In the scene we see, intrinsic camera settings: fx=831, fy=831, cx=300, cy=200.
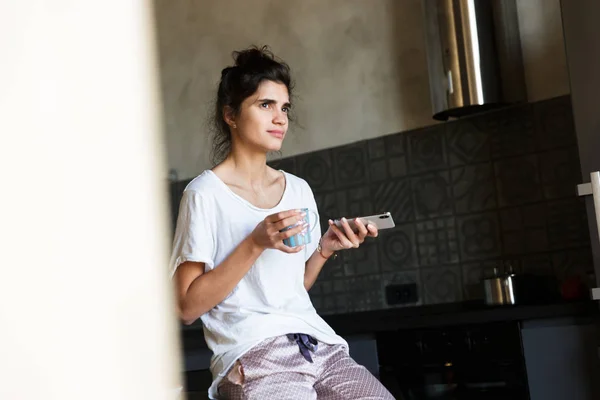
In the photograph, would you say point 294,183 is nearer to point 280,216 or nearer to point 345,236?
point 345,236

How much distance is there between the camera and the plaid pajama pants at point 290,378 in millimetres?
1675

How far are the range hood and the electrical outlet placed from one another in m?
0.76

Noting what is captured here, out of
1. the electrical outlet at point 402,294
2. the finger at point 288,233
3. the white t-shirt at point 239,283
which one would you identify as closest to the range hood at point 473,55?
the electrical outlet at point 402,294

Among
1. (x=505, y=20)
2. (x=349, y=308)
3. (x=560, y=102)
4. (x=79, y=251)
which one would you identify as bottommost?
(x=349, y=308)

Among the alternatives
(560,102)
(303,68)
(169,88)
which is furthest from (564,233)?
(169,88)

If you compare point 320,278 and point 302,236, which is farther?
point 320,278

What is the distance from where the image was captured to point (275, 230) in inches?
67.3

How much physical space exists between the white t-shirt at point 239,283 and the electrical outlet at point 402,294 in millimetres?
1626

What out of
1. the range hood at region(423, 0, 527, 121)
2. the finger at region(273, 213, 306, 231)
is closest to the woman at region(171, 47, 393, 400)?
the finger at region(273, 213, 306, 231)

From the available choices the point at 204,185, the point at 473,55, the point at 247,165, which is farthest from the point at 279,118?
the point at 473,55

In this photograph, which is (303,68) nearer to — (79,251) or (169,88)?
(169,88)

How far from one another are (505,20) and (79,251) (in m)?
3.05

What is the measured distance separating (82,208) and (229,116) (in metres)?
1.71

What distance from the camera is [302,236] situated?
5.77ft
